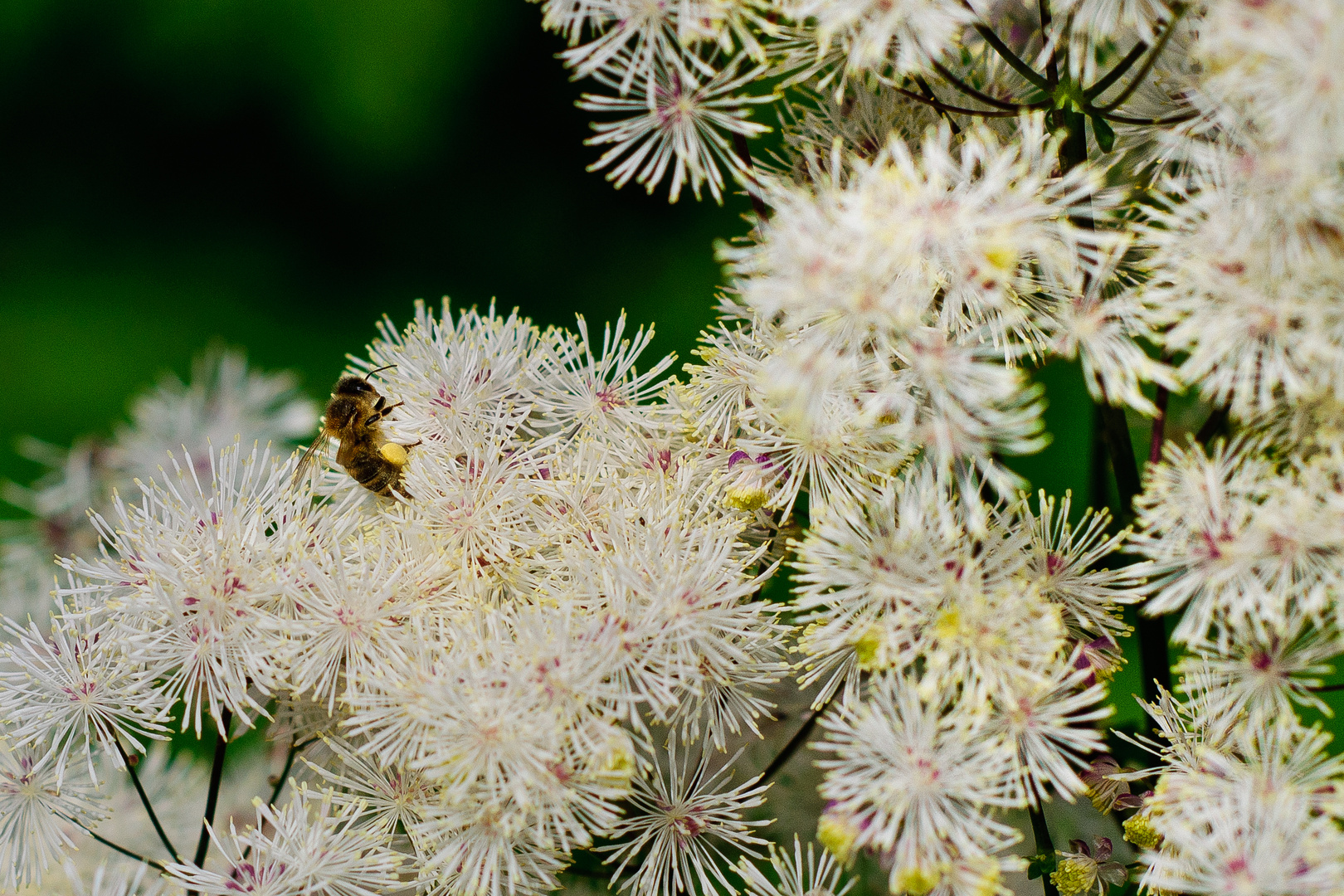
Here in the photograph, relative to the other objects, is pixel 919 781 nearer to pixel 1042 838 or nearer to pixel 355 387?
pixel 1042 838

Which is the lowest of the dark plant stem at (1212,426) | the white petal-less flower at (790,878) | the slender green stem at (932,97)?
the white petal-less flower at (790,878)

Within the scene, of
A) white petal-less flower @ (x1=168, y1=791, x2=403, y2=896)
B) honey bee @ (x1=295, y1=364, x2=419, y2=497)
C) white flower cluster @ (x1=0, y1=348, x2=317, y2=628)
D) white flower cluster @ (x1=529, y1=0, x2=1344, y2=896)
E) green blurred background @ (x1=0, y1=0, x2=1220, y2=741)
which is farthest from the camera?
green blurred background @ (x1=0, y1=0, x2=1220, y2=741)

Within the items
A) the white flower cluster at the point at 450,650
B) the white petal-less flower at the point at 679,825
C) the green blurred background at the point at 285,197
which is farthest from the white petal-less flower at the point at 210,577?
the green blurred background at the point at 285,197

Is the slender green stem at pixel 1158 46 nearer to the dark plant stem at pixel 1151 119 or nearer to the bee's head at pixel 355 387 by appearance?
the dark plant stem at pixel 1151 119

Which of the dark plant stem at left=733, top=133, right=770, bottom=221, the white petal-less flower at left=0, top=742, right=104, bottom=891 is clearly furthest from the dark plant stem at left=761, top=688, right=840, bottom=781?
the white petal-less flower at left=0, top=742, right=104, bottom=891

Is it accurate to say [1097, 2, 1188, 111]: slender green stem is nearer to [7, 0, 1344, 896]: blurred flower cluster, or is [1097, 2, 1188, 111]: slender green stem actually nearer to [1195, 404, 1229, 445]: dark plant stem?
[7, 0, 1344, 896]: blurred flower cluster
